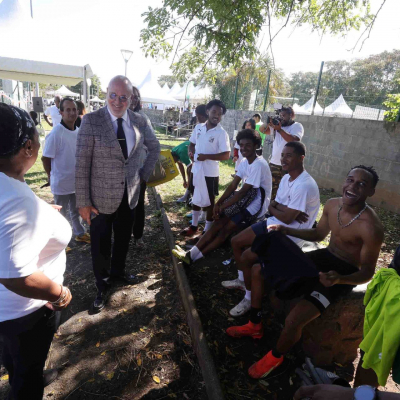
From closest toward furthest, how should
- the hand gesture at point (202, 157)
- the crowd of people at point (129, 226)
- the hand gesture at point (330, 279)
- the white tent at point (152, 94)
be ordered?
1. the crowd of people at point (129, 226)
2. the hand gesture at point (330, 279)
3. the hand gesture at point (202, 157)
4. the white tent at point (152, 94)

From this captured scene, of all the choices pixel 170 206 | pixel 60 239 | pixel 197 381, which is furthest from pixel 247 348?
pixel 170 206

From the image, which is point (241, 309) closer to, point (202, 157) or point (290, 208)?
point (290, 208)

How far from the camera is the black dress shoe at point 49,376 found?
217 centimetres

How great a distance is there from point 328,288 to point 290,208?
0.91 metres

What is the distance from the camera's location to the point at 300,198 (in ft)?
9.64

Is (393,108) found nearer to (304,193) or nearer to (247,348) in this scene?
(304,193)

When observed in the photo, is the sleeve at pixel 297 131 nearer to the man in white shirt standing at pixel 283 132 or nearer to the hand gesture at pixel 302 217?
the man in white shirt standing at pixel 283 132

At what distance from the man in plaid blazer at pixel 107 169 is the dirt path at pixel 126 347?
269 millimetres

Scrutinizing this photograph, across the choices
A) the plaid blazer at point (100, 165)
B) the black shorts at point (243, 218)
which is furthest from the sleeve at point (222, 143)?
the plaid blazer at point (100, 165)

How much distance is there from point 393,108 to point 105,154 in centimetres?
704

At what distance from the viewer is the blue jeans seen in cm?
411

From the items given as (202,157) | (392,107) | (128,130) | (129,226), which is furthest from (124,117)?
(392,107)

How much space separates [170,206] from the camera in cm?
636

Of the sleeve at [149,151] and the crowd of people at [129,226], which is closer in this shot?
the crowd of people at [129,226]
